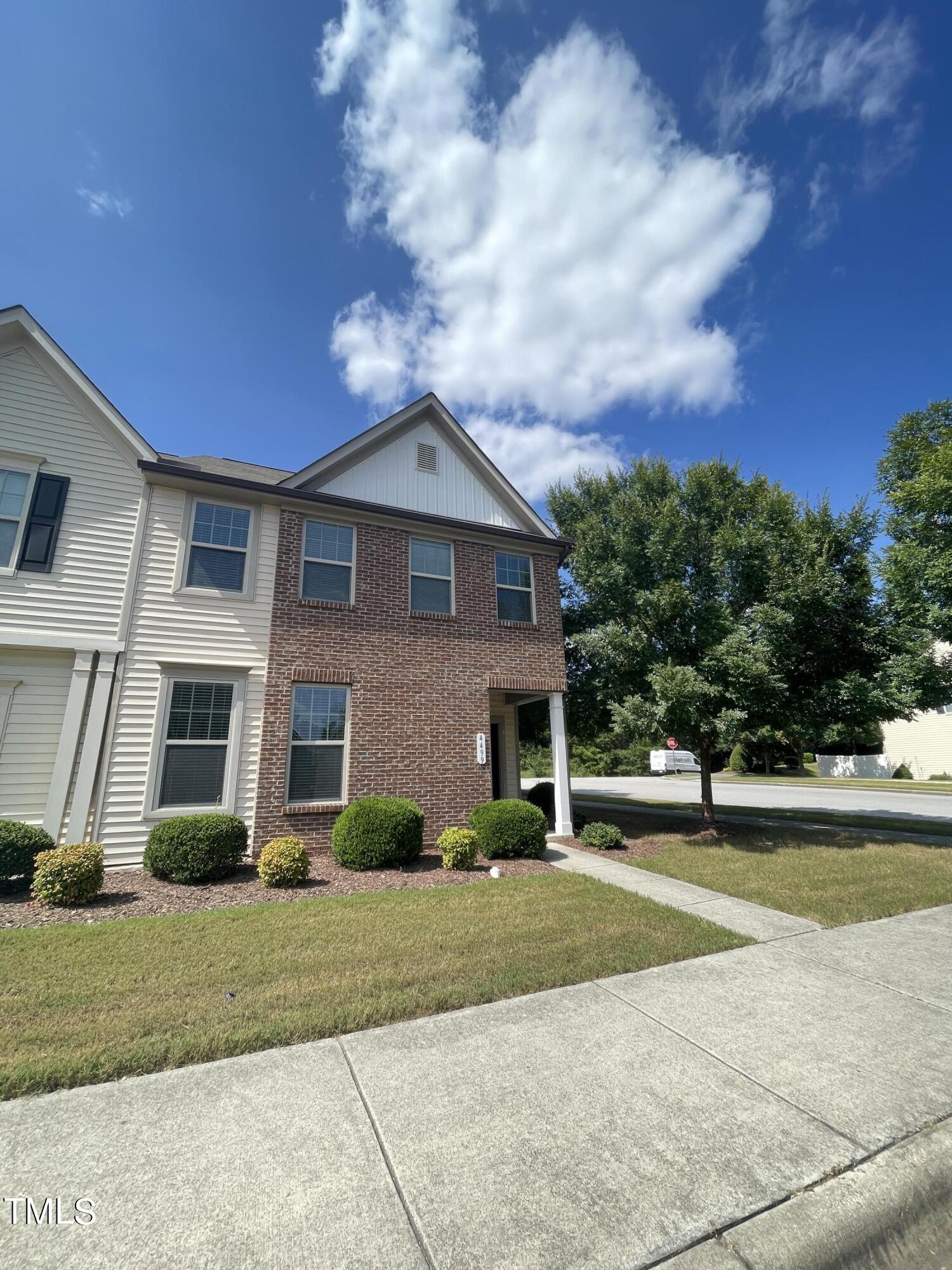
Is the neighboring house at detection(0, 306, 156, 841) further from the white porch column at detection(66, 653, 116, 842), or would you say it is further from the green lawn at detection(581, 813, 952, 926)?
the green lawn at detection(581, 813, 952, 926)

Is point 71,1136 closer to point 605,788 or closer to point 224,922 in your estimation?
point 224,922

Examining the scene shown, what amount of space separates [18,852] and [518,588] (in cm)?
960

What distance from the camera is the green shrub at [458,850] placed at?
28.1 ft

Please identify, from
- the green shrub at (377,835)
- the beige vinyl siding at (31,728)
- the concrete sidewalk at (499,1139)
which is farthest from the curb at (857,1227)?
the beige vinyl siding at (31,728)

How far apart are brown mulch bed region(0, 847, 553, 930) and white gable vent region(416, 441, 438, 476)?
816cm

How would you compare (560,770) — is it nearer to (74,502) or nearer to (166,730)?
(166,730)

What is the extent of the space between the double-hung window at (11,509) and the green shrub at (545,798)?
1143cm

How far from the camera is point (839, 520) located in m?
A: 11.6

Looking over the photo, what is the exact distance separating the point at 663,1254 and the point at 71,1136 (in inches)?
114

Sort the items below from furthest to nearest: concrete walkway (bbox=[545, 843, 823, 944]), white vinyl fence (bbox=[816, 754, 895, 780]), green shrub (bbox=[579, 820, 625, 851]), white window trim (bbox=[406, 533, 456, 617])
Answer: white vinyl fence (bbox=[816, 754, 895, 780]) < white window trim (bbox=[406, 533, 456, 617]) < green shrub (bbox=[579, 820, 625, 851]) < concrete walkway (bbox=[545, 843, 823, 944])

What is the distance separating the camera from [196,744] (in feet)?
29.0

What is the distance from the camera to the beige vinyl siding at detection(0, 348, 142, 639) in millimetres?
8367

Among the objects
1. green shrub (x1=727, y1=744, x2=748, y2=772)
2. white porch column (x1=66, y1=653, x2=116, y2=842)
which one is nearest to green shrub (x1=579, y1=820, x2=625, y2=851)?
white porch column (x1=66, y1=653, x2=116, y2=842)

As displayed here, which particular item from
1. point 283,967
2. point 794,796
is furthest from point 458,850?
point 794,796
